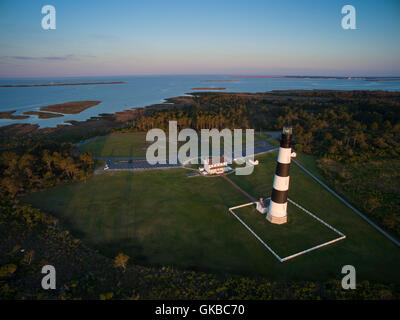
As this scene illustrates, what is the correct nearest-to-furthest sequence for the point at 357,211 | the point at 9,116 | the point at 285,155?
the point at 285,155
the point at 357,211
the point at 9,116

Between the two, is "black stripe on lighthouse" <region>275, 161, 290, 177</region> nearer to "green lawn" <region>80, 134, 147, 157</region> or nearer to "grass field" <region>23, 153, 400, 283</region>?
"grass field" <region>23, 153, 400, 283</region>

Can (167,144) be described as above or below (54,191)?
above

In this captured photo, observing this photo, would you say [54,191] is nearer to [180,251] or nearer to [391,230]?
[180,251]

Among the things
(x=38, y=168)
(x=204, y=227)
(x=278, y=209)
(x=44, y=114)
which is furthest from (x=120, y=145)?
(x=44, y=114)

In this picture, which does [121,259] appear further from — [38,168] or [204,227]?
[38,168]

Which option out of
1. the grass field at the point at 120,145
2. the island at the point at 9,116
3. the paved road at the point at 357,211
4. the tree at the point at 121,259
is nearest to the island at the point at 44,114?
the island at the point at 9,116
